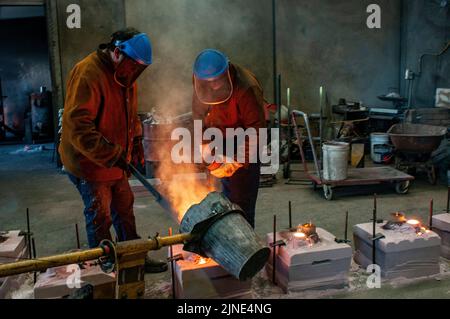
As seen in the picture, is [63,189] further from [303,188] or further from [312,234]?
[312,234]

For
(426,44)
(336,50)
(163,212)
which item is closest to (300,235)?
(163,212)

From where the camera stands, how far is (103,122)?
11.8 ft

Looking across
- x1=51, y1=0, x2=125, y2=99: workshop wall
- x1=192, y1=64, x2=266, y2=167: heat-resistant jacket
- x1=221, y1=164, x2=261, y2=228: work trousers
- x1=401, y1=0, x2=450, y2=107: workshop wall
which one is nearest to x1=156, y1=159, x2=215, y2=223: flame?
x1=221, y1=164, x2=261, y2=228: work trousers

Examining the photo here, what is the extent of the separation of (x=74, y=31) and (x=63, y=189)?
3.19 metres

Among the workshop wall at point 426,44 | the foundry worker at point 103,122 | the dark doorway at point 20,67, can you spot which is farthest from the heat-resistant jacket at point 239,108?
the dark doorway at point 20,67

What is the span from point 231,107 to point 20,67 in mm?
11472

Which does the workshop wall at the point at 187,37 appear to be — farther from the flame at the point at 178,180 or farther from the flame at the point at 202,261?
the flame at the point at 202,261

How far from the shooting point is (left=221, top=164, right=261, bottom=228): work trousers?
13.6 ft

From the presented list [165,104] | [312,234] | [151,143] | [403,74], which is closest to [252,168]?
[312,234]

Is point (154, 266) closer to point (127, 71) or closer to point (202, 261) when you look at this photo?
point (202, 261)

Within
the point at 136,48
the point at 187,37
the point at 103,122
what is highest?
the point at 187,37

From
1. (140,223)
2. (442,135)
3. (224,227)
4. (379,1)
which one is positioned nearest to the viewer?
(224,227)

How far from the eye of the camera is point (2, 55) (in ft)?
43.7

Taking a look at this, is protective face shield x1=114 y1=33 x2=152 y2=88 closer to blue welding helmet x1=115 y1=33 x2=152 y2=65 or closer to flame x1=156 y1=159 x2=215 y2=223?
blue welding helmet x1=115 y1=33 x2=152 y2=65
